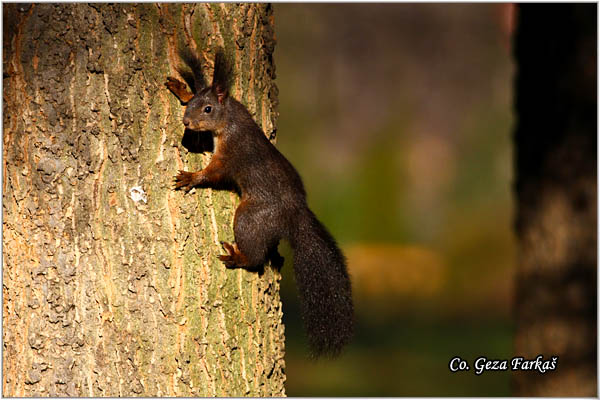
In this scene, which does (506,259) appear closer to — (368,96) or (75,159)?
(368,96)

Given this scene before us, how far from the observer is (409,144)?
9242 mm

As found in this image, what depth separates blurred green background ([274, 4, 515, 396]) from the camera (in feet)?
26.3

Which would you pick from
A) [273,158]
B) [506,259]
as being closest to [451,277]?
[506,259]

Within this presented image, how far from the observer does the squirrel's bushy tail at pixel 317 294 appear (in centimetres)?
225

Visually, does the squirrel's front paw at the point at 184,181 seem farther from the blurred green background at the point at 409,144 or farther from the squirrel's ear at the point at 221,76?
the blurred green background at the point at 409,144

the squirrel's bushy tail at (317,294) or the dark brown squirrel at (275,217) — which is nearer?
the dark brown squirrel at (275,217)

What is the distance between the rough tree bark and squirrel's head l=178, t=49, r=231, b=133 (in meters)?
0.04

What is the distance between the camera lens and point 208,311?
203 cm

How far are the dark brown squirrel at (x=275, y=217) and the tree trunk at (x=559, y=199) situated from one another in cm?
193

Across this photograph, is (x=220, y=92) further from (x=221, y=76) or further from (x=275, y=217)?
(x=275, y=217)

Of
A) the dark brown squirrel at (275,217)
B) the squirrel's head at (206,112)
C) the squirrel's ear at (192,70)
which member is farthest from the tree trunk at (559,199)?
the squirrel's ear at (192,70)

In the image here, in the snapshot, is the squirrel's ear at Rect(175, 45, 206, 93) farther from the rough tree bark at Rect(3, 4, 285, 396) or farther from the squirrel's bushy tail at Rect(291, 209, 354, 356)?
the squirrel's bushy tail at Rect(291, 209, 354, 356)

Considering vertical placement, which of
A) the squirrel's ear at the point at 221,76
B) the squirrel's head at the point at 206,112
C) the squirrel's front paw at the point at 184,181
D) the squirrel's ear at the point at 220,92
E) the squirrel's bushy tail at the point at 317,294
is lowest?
the squirrel's bushy tail at the point at 317,294

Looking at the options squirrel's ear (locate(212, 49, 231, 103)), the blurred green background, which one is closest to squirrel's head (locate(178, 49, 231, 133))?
squirrel's ear (locate(212, 49, 231, 103))
